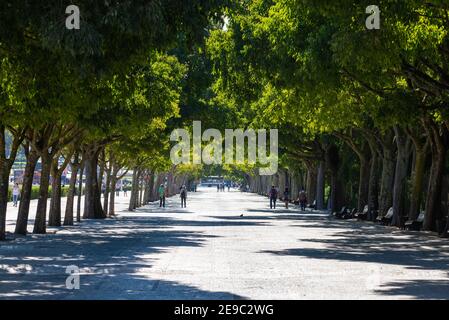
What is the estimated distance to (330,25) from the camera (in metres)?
24.0

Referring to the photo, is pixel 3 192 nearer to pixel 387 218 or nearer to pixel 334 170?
pixel 387 218

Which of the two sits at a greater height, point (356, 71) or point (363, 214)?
point (356, 71)

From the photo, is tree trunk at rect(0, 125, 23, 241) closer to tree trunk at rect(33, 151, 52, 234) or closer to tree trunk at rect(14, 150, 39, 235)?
tree trunk at rect(14, 150, 39, 235)

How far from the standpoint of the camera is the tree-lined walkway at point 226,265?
1440 centimetres

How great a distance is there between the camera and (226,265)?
19.4 metres

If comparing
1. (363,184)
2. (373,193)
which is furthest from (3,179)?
(363,184)

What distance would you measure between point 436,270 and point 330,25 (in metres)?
7.59

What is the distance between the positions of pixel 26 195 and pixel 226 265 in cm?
1171

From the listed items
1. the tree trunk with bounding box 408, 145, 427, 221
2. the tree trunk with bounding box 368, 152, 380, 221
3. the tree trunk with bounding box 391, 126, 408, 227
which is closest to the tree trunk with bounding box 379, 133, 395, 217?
the tree trunk with bounding box 368, 152, 380, 221

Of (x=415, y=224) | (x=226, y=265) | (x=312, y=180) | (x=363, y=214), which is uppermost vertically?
(x=312, y=180)

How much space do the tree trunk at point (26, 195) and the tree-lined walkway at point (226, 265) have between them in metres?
0.79

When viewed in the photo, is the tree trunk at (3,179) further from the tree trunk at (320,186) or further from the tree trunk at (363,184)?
the tree trunk at (320,186)

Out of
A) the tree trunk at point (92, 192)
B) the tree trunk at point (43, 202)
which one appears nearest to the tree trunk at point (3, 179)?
the tree trunk at point (43, 202)

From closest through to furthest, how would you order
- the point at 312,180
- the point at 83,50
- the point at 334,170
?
the point at 83,50, the point at 334,170, the point at 312,180
